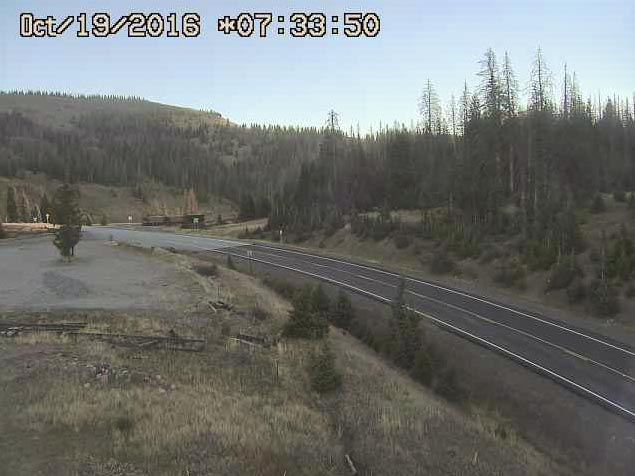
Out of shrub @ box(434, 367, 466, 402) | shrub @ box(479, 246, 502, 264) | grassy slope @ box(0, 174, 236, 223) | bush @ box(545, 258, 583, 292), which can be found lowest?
shrub @ box(434, 367, 466, 402)

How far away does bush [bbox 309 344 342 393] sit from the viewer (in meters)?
15.8

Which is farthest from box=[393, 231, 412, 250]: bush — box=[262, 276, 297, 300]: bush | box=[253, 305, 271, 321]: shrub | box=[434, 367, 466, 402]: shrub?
box=[434, 367, 466, 402]: shrub

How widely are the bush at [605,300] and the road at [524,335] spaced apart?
7.52ft

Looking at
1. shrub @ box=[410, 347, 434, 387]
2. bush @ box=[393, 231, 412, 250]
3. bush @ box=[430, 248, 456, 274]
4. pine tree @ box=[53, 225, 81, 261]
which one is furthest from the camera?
bush @ box=[393, 231, 412, 250]

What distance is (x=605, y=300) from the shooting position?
80.8ft

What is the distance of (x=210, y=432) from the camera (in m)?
11.4

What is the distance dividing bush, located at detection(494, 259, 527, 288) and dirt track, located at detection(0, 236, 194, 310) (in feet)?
63.0

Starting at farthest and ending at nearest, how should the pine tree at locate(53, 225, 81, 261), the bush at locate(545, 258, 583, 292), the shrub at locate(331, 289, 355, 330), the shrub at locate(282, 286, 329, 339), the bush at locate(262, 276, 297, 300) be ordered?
1. the pine tree at locate(53, 225, 81, 261)
2. the bush at locate(262, 276, 297, 300)
3. the bush at locate(545, 258, 583, 292)
4. the shrub at locate(331, 289, 355, 330)
5. the shrub at locate(282, 286, 329, 339)

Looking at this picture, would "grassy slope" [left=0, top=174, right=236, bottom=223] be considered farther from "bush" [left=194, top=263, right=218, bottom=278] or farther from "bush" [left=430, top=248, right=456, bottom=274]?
"bush" [left=430, top=248, right=456, bottom=274]

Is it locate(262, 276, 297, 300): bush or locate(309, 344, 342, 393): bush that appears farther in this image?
locate(262, 276, 297, 300): bush

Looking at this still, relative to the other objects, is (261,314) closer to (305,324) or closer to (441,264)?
(305,324)

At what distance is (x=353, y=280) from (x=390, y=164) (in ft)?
106

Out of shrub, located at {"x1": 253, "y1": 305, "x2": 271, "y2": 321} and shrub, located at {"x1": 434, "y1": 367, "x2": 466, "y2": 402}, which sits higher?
shrub, located at {"x1": 253, "y1": 305, "x2": 271, "y2": 321}

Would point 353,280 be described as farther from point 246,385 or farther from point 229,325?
point 246,385
